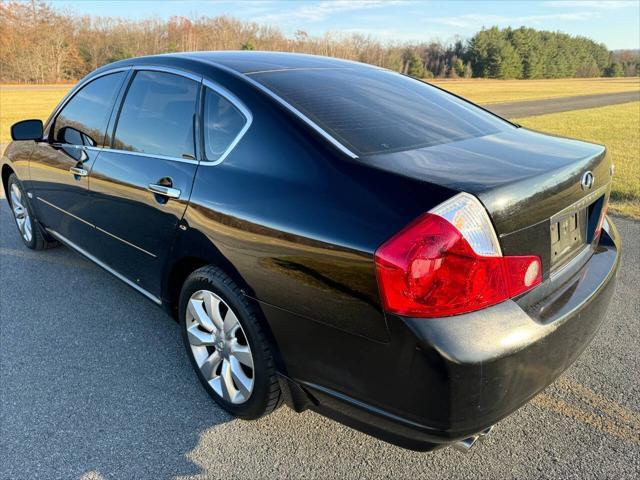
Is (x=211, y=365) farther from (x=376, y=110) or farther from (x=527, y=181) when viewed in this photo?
(x=527, y=181)

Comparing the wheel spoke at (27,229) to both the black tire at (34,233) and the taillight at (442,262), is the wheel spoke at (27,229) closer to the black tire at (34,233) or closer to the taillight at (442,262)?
the black tire at (34,233)

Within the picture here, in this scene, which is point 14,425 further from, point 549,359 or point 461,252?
point 549,359

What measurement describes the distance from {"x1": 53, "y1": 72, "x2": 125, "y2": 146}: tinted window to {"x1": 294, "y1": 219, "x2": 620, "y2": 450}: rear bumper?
2428mm

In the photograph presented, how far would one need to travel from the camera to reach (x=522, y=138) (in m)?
2.57

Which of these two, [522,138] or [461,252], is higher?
[522,138]

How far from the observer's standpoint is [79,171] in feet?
11.3

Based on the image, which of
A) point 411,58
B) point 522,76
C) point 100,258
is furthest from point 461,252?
point 522,76

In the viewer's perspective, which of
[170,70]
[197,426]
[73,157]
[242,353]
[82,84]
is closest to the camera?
[242,353]

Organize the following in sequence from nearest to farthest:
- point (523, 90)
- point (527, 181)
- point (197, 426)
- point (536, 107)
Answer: point (527, 181) < point (197, 426) < point (536, 107) < point (523, 90)

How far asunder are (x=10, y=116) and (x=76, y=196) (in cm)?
1799

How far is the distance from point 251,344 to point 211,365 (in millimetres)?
432

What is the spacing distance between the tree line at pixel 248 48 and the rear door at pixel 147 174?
57471mm

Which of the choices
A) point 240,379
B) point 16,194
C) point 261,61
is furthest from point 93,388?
point 16,194

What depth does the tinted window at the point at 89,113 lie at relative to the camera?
11.1ft
